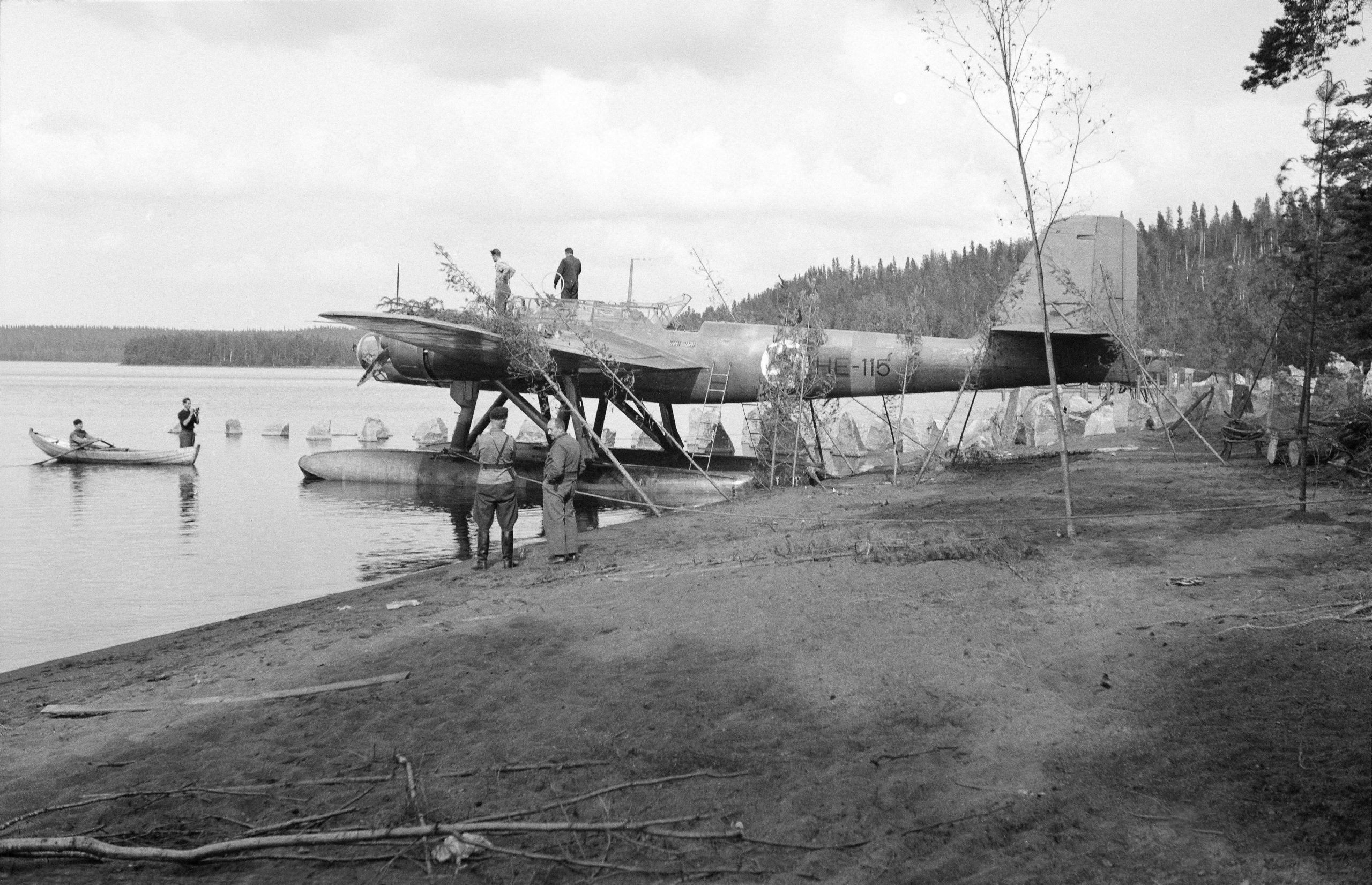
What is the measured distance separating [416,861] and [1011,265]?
21997 millimetres

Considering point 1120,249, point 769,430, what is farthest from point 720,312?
point 1120,249

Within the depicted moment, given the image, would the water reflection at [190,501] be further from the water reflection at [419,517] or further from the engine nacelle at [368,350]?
the engine nacelle at [368,350]

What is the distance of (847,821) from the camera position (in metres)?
4.91

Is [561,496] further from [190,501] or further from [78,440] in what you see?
[78,440]

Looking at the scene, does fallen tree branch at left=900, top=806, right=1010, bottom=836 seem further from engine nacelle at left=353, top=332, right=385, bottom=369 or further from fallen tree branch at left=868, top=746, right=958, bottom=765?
engine nacelle at left=353, top=332, right=385, bottom=369

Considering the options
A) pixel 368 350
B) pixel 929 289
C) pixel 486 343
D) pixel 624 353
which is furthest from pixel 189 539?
pixel 929 289

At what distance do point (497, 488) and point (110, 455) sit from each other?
71.9ft

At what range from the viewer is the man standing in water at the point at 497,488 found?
12719 mm

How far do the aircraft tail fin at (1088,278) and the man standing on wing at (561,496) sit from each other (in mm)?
10517

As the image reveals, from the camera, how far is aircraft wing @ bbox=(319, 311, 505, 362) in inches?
754

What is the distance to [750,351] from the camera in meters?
22.0

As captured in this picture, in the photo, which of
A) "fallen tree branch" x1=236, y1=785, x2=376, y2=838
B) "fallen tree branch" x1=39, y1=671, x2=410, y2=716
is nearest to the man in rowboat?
"fallen tree branch" x1=39, y1=671, x2=410, y2=716

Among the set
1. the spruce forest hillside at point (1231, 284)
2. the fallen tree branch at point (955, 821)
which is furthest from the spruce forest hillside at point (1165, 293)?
the fallen tree branch at point (955, 821)

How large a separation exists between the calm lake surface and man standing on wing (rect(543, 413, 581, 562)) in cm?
325
